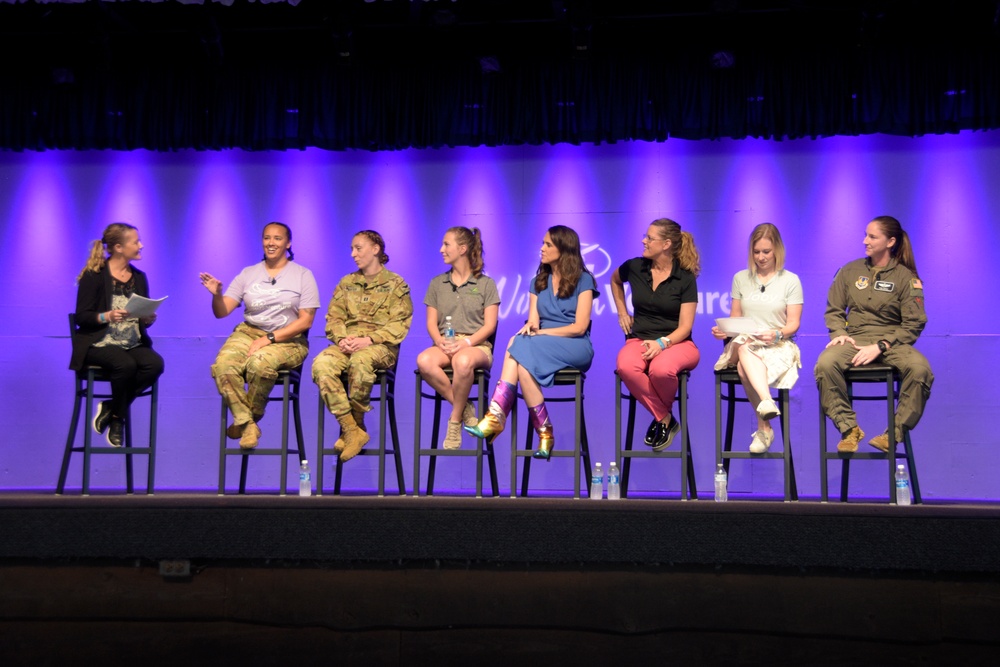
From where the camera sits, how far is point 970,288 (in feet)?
19.4

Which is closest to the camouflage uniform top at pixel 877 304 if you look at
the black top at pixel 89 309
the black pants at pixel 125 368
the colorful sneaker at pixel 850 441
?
the colorful sneaker at pixel 850 441

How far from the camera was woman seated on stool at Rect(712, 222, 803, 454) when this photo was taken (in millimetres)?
4426

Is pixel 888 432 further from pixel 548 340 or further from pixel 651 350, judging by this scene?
pixel 548 340

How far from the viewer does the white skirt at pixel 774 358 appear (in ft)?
14.6

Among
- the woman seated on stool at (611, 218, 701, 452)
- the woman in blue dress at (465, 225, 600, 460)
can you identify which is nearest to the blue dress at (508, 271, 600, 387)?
the woman in blue dress at (465, 225, 600, 460)

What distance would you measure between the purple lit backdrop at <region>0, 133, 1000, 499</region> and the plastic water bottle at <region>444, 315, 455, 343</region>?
1293 mm

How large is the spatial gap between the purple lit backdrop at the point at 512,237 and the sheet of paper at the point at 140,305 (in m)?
1.81

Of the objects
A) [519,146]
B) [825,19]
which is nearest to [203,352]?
[519,146]

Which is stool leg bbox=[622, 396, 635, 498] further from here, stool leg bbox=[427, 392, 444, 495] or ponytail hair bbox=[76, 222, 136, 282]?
ponytail hair bbox=[76, 222, 136, 282]

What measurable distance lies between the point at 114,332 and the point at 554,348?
2142 millimetres

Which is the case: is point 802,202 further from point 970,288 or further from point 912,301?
point 912,301

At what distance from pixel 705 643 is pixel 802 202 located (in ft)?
12.1

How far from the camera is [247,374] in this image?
4.64 meters

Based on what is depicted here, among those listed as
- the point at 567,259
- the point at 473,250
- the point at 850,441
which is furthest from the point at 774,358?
the point at 473,250
